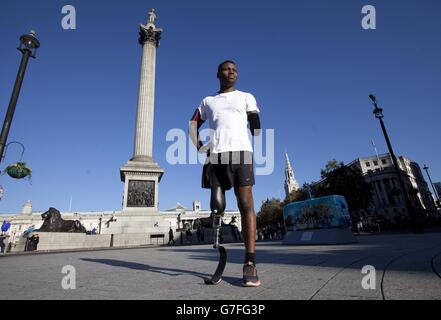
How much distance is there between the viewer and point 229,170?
2672 millimetres

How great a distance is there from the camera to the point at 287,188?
135375 millimetres

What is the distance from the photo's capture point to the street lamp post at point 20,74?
752cm

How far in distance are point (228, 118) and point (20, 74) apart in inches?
348

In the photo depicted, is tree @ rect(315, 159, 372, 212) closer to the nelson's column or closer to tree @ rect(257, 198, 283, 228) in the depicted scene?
the nelson's column

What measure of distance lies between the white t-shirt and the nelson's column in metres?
19.2

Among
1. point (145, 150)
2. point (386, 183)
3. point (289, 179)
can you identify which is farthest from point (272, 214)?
point (289, 179)

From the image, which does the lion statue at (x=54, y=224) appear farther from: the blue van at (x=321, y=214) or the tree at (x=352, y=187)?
the tree at (x=352, y=187)

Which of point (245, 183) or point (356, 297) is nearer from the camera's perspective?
point (356, 297)

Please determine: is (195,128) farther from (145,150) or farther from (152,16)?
(152,16)

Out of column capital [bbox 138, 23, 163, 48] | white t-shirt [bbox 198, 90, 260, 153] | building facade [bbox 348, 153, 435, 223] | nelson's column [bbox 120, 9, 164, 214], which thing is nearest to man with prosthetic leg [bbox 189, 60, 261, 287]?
white t-shirt [bbox 198, 90, 260, 153]

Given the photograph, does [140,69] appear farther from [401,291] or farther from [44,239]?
[401,291]

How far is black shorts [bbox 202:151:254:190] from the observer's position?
8.68ft

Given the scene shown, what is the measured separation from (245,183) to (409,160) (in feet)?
356
